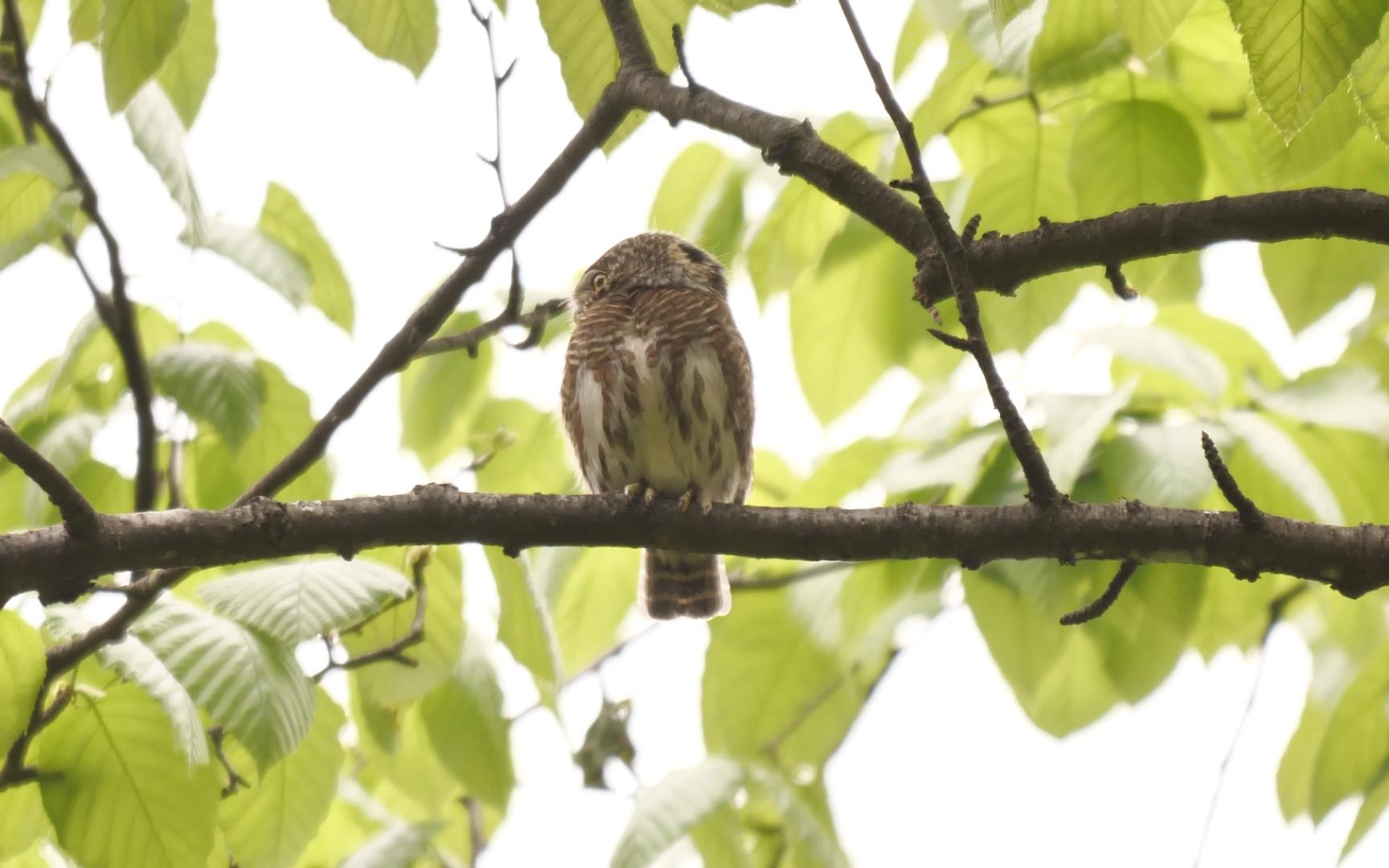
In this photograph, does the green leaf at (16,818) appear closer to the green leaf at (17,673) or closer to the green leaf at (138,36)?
the green leaf at (17,673)

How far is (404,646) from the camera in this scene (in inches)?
106

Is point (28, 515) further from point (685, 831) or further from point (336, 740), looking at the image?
point (685, 831)

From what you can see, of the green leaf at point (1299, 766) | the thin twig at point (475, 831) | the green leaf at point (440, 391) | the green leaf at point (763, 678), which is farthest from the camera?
the thin twig at point (475, 831)

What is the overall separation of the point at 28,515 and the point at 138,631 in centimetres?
97

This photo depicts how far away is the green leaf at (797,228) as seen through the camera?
333cm

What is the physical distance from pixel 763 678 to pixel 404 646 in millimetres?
996

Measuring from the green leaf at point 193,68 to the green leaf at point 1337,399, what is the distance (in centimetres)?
241

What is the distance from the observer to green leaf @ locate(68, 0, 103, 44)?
2199 mm

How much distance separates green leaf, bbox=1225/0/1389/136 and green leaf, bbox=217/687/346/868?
1976mm

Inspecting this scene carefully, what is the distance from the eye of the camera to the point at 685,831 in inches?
110

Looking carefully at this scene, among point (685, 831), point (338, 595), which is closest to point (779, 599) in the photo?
point (685, 831)

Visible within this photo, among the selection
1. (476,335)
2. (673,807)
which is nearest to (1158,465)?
(673,807)

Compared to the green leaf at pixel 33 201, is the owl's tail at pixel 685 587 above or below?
below

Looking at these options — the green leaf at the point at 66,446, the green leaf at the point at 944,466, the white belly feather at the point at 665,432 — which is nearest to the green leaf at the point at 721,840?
the green leaf at the point at 944,466
